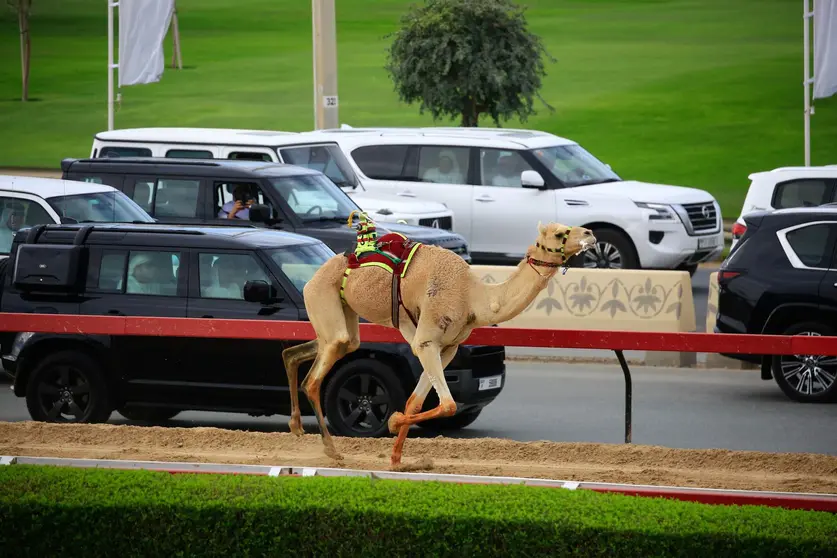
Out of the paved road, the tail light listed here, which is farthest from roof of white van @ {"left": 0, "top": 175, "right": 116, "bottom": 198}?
the tail light

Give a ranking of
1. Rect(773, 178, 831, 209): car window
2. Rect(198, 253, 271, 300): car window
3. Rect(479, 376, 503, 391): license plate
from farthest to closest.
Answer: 1. Rect(773, 178, 831, 209): car window
2. Rect(198, 253, 271, 300): car window
3. Rect(479, 376, 503, 391): license plate

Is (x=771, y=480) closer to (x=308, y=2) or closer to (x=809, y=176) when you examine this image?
(x=809, y=176)

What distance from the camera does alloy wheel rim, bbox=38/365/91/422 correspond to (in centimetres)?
1229

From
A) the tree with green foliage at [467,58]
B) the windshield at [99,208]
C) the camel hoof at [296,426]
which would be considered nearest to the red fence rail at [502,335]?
the camel hoof at [296,426]

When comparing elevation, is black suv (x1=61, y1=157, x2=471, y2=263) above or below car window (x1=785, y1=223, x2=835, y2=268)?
above

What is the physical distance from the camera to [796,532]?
7074 mm

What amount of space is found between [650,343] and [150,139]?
12.0 metres

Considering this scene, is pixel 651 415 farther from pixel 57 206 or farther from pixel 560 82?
pixel 560 82

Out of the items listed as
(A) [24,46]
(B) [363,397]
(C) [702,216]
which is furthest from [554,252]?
(A) [24,46]

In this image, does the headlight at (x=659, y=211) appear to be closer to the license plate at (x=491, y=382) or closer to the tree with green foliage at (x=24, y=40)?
the license plate at (x=491, y=382)

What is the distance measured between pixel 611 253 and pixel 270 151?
5.40m

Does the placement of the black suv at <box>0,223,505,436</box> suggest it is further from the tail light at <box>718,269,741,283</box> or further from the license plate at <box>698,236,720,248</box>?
the license plate at <box>698,236,720,248</box>

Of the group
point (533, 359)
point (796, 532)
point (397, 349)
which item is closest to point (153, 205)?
point (533, 359)

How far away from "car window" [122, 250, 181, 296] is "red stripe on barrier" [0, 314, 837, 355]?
3.79 ft
